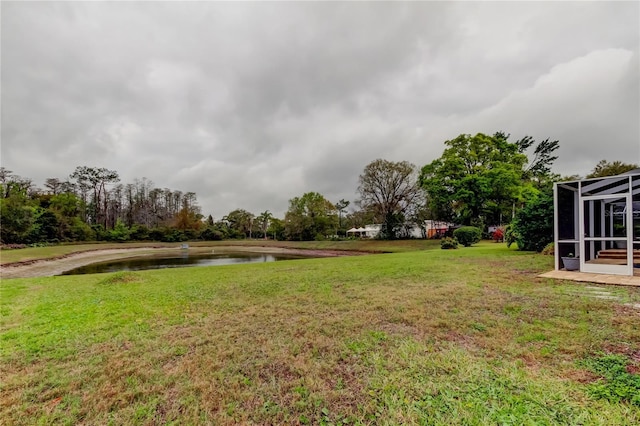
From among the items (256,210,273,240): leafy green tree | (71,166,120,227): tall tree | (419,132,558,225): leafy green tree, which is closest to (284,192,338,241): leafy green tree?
(419,132,558,225): leafy green tree

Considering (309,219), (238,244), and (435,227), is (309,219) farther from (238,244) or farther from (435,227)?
(435,227)

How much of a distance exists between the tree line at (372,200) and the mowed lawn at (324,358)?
8.64 meters

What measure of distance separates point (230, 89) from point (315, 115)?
220 inches

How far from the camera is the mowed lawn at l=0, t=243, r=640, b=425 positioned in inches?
76.1

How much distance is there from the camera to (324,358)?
2715 millimetres

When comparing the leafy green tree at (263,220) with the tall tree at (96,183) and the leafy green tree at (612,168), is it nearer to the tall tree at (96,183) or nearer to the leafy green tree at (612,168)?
the tall tree at (96,183)

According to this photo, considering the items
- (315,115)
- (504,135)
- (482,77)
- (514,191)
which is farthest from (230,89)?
(504,135)

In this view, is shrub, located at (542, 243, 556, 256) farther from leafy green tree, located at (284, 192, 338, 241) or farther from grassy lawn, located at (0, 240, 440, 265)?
leafy green tree, located at (284, 192, 338, 241)

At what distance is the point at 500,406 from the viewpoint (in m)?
1.91

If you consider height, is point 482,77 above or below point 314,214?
above

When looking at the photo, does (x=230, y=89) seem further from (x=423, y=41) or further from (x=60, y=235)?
(x=60, y=235)

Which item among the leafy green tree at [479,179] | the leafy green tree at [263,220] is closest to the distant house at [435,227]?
the leafy green tree at [479,179]

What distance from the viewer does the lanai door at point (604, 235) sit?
614 centimetres

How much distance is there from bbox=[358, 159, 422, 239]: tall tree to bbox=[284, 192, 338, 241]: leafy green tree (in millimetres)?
9142
